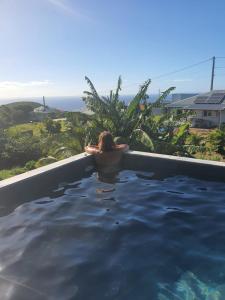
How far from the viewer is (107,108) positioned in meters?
13.0

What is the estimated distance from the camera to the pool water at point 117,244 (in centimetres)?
387

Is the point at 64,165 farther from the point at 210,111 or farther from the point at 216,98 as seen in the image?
the point at 216,98

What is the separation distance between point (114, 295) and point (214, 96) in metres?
46.0

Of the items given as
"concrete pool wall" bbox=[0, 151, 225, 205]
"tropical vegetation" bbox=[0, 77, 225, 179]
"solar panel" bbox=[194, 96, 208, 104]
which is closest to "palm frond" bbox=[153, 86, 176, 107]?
"tropical vegetation" bbox=[0, 77, 225, 179]

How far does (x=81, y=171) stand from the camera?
8234 mm

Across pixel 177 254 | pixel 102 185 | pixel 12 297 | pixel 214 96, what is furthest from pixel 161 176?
pixel 214 96

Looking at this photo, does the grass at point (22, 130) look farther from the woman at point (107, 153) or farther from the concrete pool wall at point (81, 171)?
the concrete pool wall at point (81, 171)

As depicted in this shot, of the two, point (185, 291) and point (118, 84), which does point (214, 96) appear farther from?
point (185, 291)

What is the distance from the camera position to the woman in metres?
8.31

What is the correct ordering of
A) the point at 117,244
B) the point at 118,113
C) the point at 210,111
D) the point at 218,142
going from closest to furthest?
1. the point at 117,244
2. the point at 118,113
3. the point at 218,142
4. the point at 210,111

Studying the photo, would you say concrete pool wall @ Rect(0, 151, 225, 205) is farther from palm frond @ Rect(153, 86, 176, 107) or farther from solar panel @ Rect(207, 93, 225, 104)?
solar panel @ Rect(207, 93, 225, 104)

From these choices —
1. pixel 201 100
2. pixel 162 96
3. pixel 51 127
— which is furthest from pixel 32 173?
pixel 201 100

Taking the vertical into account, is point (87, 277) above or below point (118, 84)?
below

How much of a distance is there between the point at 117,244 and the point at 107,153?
12.0 ft
